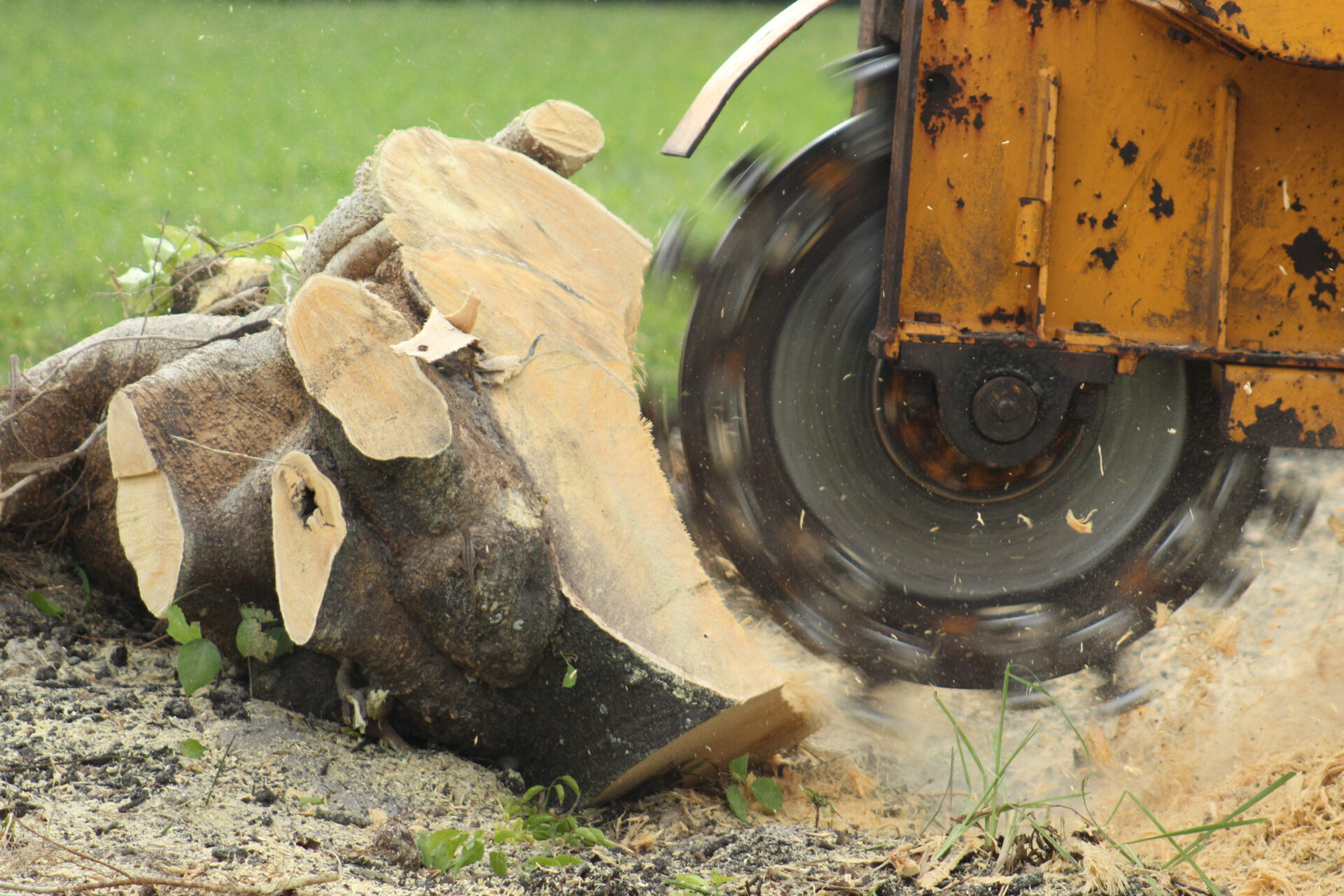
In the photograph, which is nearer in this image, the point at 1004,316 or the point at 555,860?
the point at 555,860

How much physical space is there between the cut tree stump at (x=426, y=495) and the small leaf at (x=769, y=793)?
0.08m

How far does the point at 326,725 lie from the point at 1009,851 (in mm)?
1287

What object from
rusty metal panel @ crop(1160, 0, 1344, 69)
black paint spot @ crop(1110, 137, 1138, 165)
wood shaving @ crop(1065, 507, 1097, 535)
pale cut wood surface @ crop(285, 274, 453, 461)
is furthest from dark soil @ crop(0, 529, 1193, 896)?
rusty metal panel @ crop(1160, 0, 1344, 69)

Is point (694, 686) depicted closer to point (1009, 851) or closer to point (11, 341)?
point (1009, 851)

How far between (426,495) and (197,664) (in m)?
0.59

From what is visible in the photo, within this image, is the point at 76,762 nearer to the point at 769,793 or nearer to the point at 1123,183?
the point at 769,793

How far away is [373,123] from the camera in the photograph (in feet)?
31.9

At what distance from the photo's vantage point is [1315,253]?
212 centimetres

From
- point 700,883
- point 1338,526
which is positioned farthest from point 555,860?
point 1338,526

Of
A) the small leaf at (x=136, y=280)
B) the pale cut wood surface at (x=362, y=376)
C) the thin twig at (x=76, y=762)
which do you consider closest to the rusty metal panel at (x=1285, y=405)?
the pale cut wood surface at (x=362, y=376)

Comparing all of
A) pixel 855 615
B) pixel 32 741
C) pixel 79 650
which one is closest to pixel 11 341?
pixel 79 650

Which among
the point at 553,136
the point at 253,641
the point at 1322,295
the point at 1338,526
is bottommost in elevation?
the point at 253,641

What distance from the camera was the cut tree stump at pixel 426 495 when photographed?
1.77 m

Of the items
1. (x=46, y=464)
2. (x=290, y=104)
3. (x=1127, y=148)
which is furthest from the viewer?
(x=290, y=104)
